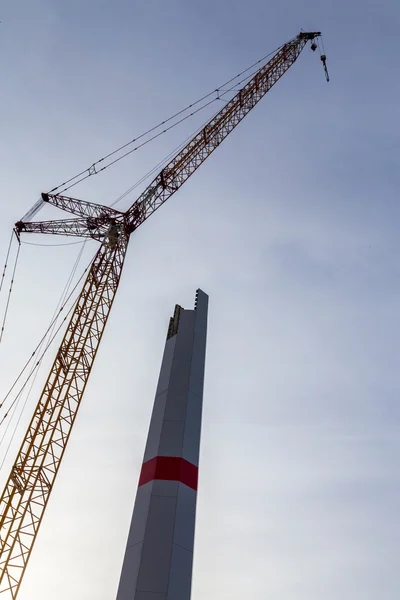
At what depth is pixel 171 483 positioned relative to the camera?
78.3 ft

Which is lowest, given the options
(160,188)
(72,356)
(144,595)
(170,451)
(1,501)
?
(144,595)

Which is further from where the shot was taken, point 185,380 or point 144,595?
point 185,380

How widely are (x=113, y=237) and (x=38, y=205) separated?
10.2m

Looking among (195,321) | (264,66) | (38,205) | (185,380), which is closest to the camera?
(185,380)

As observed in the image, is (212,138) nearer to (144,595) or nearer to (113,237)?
(113,237)

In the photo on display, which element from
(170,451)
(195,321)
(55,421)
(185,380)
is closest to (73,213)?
(55,421)

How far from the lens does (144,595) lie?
2097 centimetres

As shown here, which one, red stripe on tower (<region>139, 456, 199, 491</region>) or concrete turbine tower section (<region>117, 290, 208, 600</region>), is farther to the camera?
Answer: red stripe on tower (<region>139, 456, 199, 491</region>)

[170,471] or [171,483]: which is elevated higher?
[170,471]

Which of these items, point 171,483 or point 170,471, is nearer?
point 171,483

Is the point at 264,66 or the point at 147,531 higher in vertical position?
the point at 264,66

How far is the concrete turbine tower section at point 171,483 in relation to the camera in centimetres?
2159

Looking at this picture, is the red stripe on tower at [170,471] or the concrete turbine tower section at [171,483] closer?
the concrete turbine tower section at [171,483]

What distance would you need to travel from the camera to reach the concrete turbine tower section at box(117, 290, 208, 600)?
21594mm
